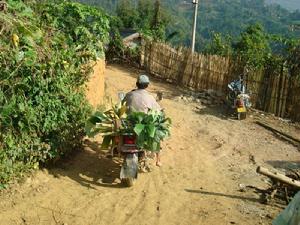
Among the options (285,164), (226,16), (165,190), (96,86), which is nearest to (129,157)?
(165,190)

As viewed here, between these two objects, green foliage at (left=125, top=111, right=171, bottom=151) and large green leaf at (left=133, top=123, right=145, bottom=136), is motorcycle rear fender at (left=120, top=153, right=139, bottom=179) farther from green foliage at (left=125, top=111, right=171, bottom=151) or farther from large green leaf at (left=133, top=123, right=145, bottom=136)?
large green leaf at (left=133, top=123, right=145, bottom=136)

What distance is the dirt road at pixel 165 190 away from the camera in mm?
6035

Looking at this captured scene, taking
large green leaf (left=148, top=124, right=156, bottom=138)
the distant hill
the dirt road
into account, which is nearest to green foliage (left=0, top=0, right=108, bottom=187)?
the dirt road

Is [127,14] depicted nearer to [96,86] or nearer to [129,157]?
[96,86]

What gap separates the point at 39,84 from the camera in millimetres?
6375

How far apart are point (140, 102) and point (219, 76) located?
22.2 ft

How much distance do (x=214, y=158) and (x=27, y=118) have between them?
3727 millimetres

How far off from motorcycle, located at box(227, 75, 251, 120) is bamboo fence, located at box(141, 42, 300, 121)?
0.47 metres

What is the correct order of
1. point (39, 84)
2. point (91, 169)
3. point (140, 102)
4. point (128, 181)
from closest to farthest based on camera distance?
point (39, 84) < point (128, 181) < point (140, 102) < point (91, 169)

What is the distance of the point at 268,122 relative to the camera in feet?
37.8

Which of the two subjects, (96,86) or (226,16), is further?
(226,16)

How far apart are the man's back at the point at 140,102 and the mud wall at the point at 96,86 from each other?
3.76ft

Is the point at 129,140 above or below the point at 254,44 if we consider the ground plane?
above

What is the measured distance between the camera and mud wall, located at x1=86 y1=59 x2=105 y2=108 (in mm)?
8570
